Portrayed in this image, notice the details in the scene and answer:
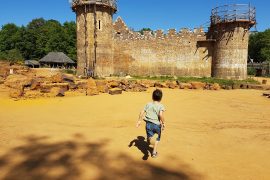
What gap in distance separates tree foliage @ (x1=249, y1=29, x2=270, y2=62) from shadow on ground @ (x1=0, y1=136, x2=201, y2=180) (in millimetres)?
47317

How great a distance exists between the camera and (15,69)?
637 inches

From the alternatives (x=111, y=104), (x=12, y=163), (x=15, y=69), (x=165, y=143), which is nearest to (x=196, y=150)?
(x=165, y=143)

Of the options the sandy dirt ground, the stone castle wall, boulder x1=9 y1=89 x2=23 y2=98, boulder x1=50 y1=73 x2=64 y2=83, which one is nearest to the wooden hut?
the stone castle wall

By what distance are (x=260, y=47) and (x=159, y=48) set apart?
110ft

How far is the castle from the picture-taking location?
24.2m

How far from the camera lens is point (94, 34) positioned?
24859 millimetres

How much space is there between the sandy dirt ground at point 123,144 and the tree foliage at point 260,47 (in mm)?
42117

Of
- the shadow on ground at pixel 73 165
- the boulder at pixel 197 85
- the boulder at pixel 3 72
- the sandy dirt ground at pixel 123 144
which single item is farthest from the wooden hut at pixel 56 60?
the shadow on ground at pixel 73 165

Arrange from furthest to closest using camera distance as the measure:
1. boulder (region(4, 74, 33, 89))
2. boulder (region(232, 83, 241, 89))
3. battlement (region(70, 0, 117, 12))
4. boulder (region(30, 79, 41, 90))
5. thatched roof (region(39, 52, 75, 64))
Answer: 1. thatched roof (region(39, 52, 75, 64))
2. battlement (region(70, 0, 117, 12))
3. boulder (region(232, 83, 241, 89))
4. boulder (region(30, 79, 41, 90))
5. boulder (region(4, 74, 33, 89))

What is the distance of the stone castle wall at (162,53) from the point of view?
85.3ft

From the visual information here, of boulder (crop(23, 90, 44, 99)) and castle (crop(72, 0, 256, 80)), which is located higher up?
castle (crop(72, 0, 256, 80))

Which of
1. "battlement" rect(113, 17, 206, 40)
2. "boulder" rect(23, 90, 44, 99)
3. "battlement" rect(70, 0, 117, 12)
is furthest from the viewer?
"battlement" rect(113, 17, 206, 40)

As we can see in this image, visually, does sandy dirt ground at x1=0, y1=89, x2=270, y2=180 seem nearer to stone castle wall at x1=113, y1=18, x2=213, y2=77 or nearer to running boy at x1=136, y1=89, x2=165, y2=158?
running boy at x1=136, y1=89, x2=165, y2=158

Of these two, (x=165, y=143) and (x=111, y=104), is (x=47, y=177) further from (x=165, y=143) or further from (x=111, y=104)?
(x=111, y=104)
